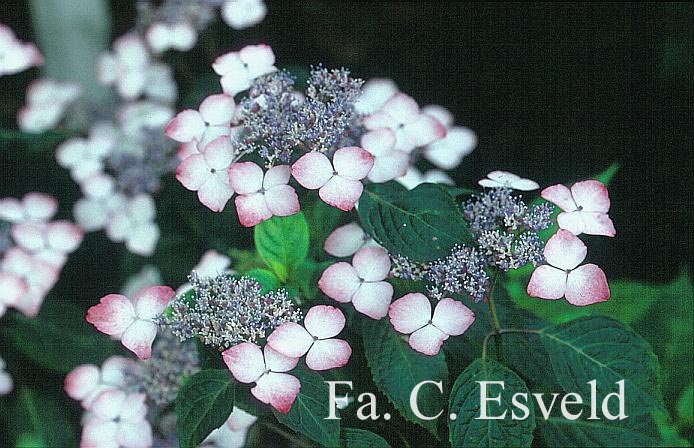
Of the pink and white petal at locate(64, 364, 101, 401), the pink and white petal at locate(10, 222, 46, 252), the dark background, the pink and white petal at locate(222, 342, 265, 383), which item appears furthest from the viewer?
the dark background

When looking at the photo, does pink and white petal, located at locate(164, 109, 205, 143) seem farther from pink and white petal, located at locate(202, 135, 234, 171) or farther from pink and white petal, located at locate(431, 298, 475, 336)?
pink and white petal, located at locate(431, 298, 475, 336)

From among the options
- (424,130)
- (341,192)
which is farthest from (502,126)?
(341,192)

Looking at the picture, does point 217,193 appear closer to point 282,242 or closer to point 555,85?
point 282,242

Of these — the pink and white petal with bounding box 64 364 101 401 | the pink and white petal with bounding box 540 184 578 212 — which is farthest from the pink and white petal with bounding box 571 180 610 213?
the pink and white petal with bounding box 64 364 101 401

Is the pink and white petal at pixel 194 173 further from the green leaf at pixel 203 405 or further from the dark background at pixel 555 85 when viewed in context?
the dark background at pixel 555 85

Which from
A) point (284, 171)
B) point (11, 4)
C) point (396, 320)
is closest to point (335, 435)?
point (396, 320)
